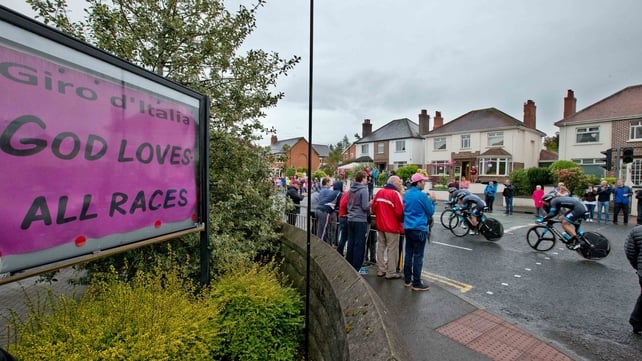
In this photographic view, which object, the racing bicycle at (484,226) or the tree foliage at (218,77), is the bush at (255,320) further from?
the racing bicycle at (484,226)

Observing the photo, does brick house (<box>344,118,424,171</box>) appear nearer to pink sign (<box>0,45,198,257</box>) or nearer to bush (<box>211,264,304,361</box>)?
bush (<box>211,264,304,361</box>)

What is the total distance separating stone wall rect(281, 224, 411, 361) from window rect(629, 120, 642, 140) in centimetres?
3249

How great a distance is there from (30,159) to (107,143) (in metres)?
0.43

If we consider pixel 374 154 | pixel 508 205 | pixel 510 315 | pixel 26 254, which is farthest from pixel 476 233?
pixel 374 154

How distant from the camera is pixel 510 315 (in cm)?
454

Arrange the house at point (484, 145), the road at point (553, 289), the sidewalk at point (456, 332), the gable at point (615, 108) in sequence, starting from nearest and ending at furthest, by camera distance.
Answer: the sidewalk at point (456, 332)
the road at point (553, 289)
the gable at point (615, 108)
the house at point (484, 145)

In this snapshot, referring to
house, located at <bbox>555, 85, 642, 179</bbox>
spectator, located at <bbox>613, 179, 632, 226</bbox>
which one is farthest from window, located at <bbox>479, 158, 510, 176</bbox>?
spectator, located at <bbox>613, 179, 632, 226</bbox>

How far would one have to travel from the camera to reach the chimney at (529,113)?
33875 mm

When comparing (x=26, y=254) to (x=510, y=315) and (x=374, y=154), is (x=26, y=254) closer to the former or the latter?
(x=510, y=315)

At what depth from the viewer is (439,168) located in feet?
126

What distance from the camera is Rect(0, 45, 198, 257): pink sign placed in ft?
5.36

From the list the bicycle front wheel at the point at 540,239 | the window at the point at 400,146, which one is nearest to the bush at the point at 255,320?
the bicycle front wheel at the point at 540,239

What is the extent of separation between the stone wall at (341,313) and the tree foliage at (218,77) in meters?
0.79

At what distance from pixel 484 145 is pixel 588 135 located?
8.82 meters
